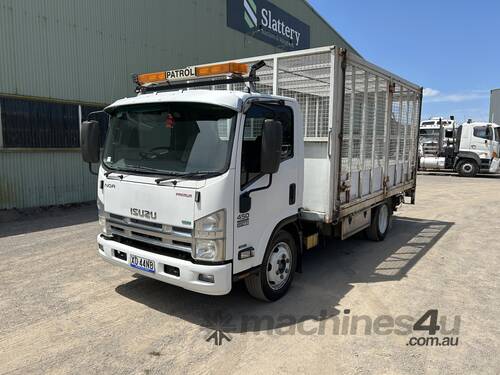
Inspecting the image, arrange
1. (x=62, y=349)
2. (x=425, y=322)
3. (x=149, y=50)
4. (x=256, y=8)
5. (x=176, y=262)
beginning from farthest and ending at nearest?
(x=256, y=8), (x=149, y=50), (x=425, y=322), (x=176, y=262), (x=62, y=349)

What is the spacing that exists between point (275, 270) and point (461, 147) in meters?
20.2

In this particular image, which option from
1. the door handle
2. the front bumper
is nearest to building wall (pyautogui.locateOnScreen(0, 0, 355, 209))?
the front bumper

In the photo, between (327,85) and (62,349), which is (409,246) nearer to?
(327,85)

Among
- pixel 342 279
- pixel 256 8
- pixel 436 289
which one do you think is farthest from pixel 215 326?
pixel 256 8

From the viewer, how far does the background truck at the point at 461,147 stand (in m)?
20.2

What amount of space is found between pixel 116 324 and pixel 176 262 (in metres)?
0.94

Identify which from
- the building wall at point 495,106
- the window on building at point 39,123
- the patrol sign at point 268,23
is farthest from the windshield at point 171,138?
the building wall at point 495,106

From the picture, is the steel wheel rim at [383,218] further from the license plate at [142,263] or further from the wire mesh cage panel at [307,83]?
the license plate at [142,263]

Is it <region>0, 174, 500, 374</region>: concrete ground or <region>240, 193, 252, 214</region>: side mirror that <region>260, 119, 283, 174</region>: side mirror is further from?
<region>0, 174, 500, 374</region>: concrete ground

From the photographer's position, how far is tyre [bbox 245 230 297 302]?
13.6 ft

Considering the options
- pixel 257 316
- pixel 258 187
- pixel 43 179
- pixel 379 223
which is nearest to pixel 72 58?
pixel 43 179

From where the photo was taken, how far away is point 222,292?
3586mm

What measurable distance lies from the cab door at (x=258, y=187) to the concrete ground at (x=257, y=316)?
764 millimetres

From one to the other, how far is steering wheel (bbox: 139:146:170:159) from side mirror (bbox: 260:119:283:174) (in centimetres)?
101
